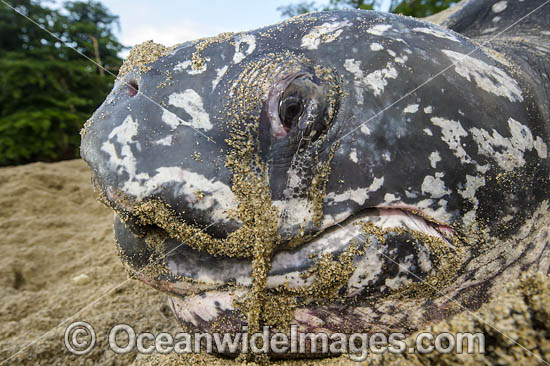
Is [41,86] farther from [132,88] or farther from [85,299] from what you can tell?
[132,88]

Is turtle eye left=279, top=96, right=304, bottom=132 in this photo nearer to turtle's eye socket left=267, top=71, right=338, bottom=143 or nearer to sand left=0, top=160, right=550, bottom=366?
turtle's eye socket left=267, top=71, right=338, bottom=143

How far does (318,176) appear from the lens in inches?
28.8

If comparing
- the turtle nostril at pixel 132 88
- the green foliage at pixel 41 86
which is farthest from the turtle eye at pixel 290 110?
the green foliage at pixel 41 86

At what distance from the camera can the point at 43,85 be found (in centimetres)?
592

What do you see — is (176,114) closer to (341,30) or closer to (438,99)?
(341,30)

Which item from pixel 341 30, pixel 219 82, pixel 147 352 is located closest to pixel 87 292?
pixel 147 352

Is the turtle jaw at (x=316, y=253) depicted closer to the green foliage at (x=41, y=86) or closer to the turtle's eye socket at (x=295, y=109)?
the turtle's eye socket at (x=295, y=109)

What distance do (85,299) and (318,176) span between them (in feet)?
4.31

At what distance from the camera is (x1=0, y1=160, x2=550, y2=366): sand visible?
516 mm
